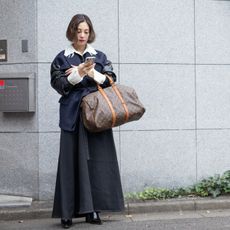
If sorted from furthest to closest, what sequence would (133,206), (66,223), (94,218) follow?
1. (133,206)
2. (94,218)
3. (66,223)

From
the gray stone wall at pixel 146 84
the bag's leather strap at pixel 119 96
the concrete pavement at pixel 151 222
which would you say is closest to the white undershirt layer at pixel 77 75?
the bag's leather strap at pixel 119 96

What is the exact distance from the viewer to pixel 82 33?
5328mm

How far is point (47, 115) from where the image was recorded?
6.43m

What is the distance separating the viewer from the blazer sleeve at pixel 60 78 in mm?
5184

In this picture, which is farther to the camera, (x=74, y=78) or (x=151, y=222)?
(x=151, y=222)

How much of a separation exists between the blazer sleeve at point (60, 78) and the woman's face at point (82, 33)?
273 mm

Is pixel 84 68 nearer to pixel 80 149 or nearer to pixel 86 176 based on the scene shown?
pixel 80 149

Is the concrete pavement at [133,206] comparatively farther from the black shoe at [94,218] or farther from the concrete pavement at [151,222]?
the black shoe at [94,218]

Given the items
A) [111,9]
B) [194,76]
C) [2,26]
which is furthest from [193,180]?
[2,26]

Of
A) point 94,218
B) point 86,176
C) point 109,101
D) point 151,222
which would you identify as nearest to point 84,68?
point 109,101

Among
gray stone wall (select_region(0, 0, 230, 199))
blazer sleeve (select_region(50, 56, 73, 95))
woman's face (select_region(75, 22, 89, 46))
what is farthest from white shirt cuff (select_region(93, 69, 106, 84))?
gray stone wall (select_region(0, 0, 230, 199))

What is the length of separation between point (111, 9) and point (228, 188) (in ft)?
9.00

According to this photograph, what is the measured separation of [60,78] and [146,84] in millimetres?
1756

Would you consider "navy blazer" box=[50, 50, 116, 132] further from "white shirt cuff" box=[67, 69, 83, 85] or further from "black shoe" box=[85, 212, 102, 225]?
"black shoe" box=[85, 212, 102, 225]
